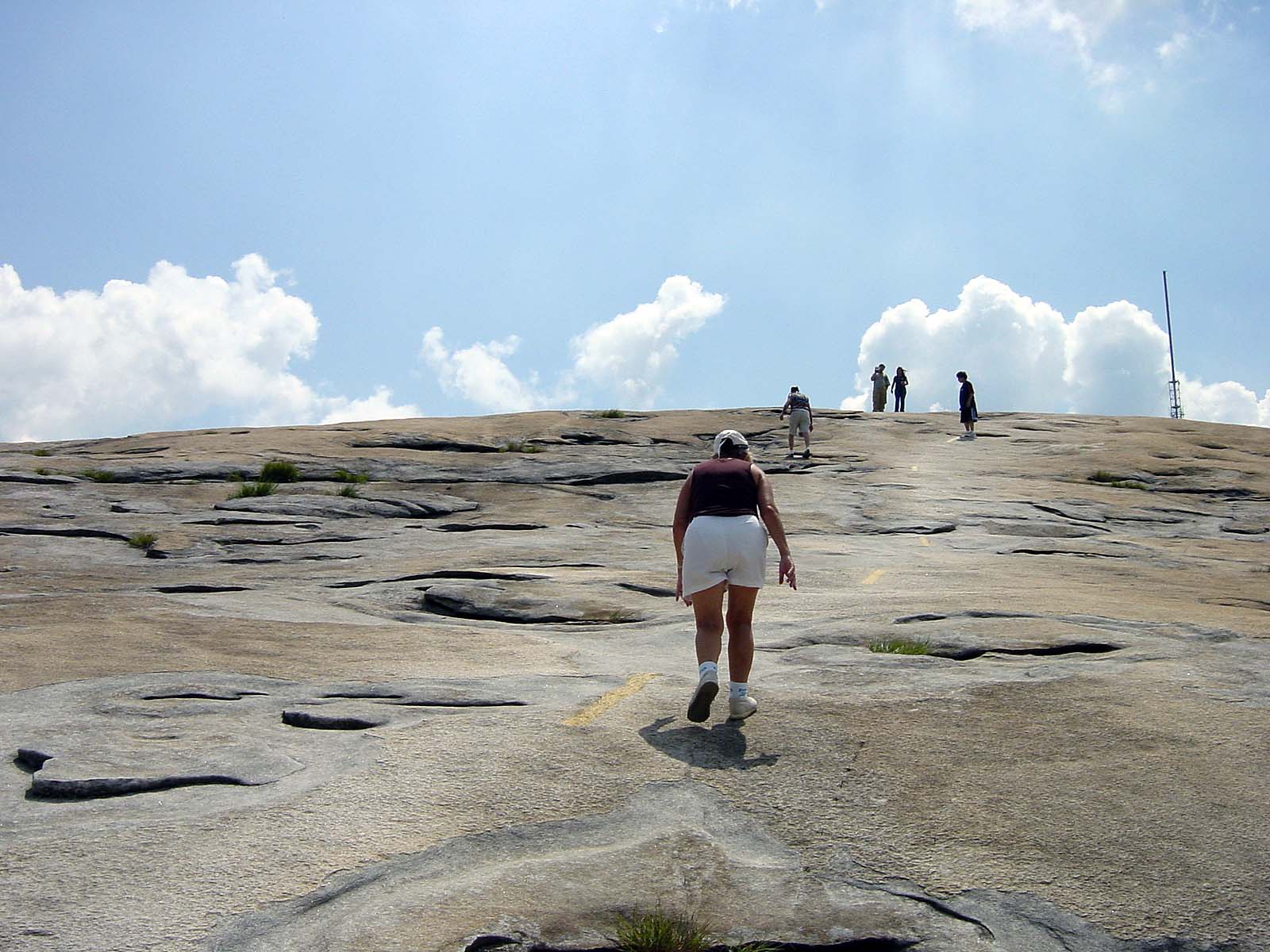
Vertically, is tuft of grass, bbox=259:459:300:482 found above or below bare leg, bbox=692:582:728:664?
above

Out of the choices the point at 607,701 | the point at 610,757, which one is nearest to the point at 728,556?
the point at 607,701

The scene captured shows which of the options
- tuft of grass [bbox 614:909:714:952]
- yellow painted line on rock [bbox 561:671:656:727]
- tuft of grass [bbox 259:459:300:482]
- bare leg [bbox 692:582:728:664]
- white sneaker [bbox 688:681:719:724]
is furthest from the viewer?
tuft of grass [bbox 259:459:300:482]

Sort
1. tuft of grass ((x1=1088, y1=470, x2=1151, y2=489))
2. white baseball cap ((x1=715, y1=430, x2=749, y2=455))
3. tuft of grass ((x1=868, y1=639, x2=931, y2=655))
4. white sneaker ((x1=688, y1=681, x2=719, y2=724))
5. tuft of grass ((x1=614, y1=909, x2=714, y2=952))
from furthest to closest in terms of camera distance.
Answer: tuft of grass ((x1=1088, y1=470, x2=1151, y2=489)) < tuft of grass ((x1=868, y1=639, x2=931, y2=655)) < white baseball cap ((x1=715, y1=430, x2=749, y2=455)) < white sneaker ((x1=688, y1=681, x2=719, y2=724)) < tuft of grass ((x1=614, y1=909, x2=714, y2=952))

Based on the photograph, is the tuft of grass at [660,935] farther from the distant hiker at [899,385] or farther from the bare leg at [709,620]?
the distant hiker at [899,385]

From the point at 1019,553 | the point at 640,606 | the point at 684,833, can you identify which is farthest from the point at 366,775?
the point at 1019,553

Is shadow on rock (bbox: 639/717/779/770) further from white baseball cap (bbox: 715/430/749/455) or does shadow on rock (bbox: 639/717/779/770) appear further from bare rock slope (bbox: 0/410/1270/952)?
white baseball cap (bbox: 715/430/749/455)

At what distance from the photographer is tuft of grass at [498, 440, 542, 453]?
1104 inches

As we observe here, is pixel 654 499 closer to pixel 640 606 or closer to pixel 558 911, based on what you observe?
pixel 640 606

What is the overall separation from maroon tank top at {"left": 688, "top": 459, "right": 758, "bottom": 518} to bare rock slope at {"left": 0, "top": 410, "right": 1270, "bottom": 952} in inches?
49.7

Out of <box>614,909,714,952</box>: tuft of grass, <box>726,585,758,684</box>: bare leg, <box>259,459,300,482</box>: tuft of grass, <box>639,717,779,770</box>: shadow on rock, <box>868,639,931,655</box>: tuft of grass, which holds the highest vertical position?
<box>259,459,300,482</box>: tuft of grass

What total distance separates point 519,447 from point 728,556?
2198 cm

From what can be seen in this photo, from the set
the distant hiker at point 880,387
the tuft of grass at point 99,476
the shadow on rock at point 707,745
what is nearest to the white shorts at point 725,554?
the shadow on rock at point 707,745

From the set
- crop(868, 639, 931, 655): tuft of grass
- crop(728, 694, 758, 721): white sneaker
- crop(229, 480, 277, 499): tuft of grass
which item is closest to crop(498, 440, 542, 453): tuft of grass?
crop(229, 480, 277, 499): tuft of grass

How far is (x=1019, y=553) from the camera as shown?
16.8 meters
